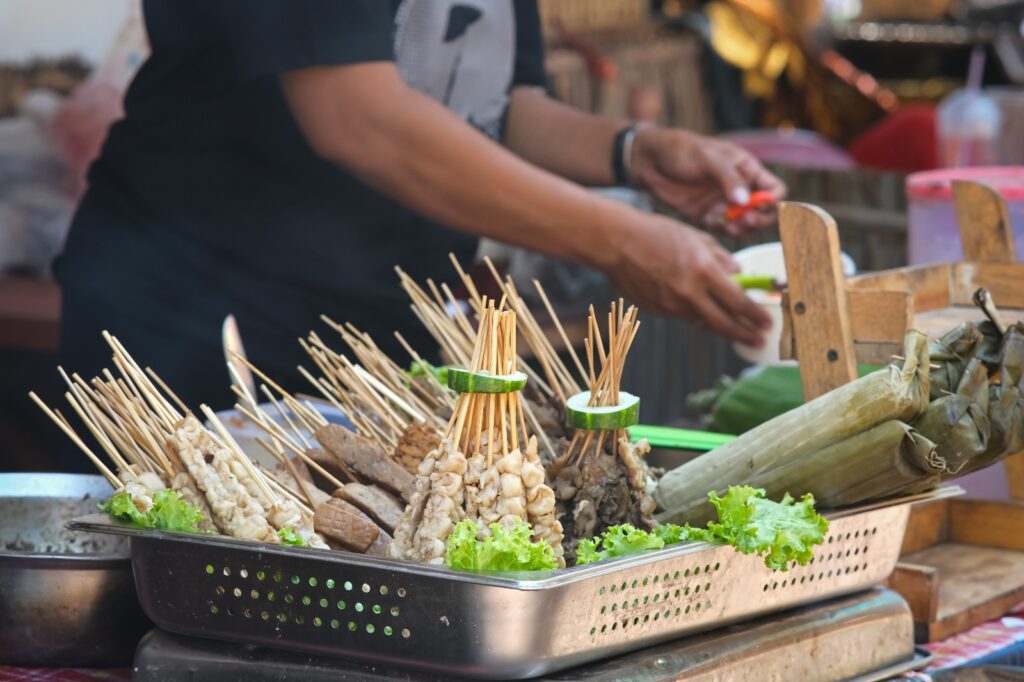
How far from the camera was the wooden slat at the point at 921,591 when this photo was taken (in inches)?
83.7

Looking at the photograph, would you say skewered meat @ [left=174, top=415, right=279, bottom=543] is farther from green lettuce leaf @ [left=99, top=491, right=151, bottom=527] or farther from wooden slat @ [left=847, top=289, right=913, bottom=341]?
wooden slat @ [left=847, top=289, right=913, bottom=341]

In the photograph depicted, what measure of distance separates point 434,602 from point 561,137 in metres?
2.21

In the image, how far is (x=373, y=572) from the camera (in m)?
1.54

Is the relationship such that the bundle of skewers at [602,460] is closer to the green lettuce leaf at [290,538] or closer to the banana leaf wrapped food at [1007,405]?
the green lettuce leaf at [290,538]

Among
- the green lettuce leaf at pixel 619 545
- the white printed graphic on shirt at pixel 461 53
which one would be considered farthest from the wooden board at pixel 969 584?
the white printed graphic on shirt at pixel 461 53

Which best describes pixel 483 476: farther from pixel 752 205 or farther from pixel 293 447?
pixel 752 205

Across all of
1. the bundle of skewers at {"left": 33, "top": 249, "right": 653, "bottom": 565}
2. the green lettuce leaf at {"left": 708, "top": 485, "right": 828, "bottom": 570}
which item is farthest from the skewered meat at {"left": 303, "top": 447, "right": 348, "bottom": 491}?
the green lettuce leaf at {"left": 708, "top": 485, "right": 828, "bottom": 570}

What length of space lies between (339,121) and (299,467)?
1.11 meters

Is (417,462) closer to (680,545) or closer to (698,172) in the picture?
(680,545)

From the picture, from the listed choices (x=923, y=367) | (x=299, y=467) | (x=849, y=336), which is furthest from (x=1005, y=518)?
(x=299, y=467)

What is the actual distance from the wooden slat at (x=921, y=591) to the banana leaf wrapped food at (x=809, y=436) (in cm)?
40

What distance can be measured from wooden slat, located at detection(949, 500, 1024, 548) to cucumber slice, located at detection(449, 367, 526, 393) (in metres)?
1.18

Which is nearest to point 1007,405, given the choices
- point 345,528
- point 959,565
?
point 959,565

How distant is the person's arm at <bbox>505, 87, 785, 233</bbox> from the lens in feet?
10.6
